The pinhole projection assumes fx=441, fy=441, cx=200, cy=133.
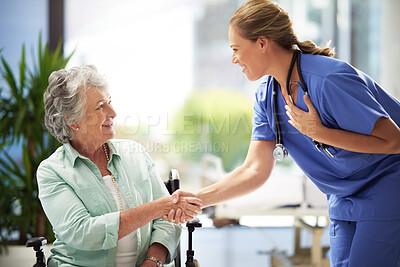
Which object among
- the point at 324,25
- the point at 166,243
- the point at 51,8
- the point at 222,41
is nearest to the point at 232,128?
the point at 222,41

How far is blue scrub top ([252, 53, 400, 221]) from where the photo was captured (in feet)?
4.48

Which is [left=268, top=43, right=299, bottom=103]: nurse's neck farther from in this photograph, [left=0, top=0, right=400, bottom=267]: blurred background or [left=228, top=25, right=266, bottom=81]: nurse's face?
[left=0, top=0, right=400, bottom=267]: blurred background

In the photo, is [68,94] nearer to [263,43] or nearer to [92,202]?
[92,202]

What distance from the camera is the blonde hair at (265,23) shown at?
151cm

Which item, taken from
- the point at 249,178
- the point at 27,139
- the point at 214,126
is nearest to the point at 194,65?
the point at 214,126

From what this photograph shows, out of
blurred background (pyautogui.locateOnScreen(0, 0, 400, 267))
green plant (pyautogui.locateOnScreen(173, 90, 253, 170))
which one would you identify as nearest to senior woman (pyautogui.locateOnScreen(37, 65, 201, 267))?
blurred background (pyautogui.locateOnScreen(0, 0, 400, 267))

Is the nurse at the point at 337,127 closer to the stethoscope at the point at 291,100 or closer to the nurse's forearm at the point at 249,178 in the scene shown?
the stethoscope at the point at 291,100

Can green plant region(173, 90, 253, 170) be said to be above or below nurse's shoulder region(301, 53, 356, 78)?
below

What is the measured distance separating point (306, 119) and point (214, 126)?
10.3ft

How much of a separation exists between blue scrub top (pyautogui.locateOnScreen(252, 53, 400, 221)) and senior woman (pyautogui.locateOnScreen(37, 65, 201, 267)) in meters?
0.50

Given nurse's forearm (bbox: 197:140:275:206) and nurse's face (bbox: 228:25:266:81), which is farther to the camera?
nurse's forearm (bbox: 197:140:275:206)

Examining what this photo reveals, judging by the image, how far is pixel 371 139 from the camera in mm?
1371

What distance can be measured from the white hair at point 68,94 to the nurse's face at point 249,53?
0.53m

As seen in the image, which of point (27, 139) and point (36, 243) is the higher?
point (27, 139)
